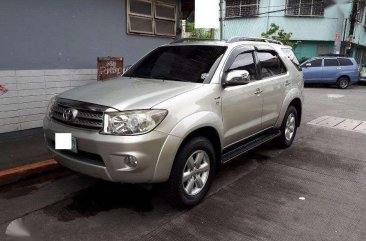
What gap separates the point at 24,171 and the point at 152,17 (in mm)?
4568

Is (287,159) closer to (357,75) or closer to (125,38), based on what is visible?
(125,38)

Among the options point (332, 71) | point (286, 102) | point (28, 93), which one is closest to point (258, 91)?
point (286, 102)

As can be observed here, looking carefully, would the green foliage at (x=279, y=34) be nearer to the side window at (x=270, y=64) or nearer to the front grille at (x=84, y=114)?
the side window at (x=270, y=64)

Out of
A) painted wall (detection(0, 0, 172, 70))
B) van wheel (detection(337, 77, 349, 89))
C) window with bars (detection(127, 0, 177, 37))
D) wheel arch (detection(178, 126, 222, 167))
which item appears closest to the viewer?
wheel arch (detection(178, 126, 222, 167))

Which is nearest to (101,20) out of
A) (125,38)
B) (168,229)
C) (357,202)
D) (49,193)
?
(125,38)

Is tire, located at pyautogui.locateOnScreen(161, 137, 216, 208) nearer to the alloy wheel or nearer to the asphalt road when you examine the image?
the alloy wheel

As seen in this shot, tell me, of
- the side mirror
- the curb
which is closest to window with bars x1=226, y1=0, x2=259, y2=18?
the side mirror

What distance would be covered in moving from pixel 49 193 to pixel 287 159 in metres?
3.47

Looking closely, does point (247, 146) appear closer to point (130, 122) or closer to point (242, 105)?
point (242, 105)

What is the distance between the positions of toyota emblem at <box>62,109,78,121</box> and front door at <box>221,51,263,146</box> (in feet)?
5.29

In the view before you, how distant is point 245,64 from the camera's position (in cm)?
455

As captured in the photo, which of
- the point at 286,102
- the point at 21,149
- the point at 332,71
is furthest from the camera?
the point at 332,71

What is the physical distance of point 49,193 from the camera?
159 inches

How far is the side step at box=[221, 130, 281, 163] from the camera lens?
4.14 meters
